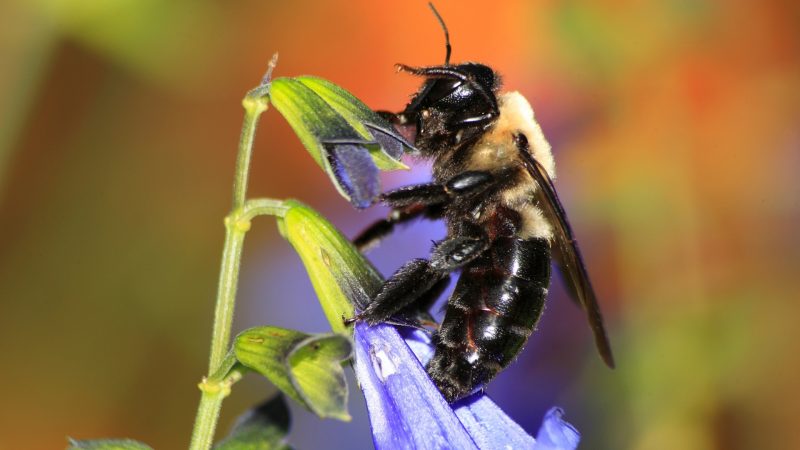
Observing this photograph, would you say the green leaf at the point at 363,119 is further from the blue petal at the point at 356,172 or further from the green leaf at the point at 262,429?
the green leaf at the point at 262,429

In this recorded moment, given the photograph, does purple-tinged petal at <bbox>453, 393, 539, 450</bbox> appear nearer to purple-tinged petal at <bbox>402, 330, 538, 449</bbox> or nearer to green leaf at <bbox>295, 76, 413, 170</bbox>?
purple-tinged petal at <bbox>402, 330, 538, 449</bbox>

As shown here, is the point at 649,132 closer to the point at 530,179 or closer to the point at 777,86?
the point at 777,86

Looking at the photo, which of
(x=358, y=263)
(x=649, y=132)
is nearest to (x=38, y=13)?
(x=358, y=263)

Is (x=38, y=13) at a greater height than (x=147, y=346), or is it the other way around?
(x=38, y=13)

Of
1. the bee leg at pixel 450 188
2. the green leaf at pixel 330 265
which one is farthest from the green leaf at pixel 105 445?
the bee leg at pixel 450 188

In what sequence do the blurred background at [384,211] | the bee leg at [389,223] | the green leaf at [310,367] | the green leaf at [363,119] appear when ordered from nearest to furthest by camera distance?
1. the green leaf at [310,367]
2. the green leaf at [363,119]
3. the bee leg at [389,223]
4. the blurred background at [384,211]
